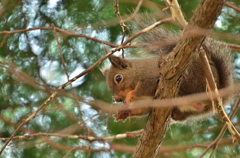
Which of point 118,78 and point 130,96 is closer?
point 130,96

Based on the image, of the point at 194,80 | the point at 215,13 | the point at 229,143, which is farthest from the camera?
the point at 229,143

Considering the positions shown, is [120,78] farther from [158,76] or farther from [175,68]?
[175,68]

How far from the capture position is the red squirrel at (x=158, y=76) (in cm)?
254

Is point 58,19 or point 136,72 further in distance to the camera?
point 58,19

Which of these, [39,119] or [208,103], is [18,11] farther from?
[208,103]

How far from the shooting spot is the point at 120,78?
8.63ft

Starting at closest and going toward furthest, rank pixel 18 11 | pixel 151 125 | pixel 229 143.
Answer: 1. pixel 151 125
2. pixel 229 143
3. pixel 18 11

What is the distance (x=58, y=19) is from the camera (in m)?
3.37

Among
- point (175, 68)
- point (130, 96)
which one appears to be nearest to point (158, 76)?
point (130, 96)

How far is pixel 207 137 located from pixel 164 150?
75cm

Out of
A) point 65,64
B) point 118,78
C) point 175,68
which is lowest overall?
point 65,64

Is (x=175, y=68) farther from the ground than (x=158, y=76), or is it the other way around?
(x=175, y=68)

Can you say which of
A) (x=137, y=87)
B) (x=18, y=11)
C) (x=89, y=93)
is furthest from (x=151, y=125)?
(x=18, y=11)

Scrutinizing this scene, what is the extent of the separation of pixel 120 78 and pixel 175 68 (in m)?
0.76
